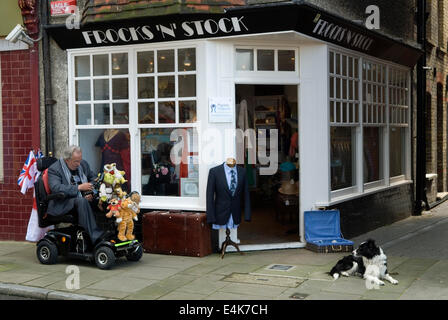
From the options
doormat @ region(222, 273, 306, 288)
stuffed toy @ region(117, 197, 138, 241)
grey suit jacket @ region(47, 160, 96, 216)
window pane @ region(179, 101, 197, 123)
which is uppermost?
window pane @ region(179, 101, 197, 123)

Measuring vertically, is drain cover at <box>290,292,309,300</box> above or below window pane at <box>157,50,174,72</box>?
below

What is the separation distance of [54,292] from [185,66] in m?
4.36

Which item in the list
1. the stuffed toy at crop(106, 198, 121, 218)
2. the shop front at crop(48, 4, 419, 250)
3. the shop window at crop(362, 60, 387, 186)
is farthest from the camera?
the shop window at crop(362, 60, 387, 186)

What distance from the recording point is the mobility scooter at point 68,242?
8.71 meters

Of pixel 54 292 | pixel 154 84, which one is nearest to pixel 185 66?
pixel 154 84

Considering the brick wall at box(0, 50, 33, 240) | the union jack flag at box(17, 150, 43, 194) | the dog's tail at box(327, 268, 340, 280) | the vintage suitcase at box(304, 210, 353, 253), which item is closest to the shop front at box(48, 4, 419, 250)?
the vintage suitcase at box(304, 210, 353, 253)

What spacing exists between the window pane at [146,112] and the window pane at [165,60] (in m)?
0.64

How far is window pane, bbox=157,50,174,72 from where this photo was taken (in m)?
9.99

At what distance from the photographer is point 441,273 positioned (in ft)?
26.8

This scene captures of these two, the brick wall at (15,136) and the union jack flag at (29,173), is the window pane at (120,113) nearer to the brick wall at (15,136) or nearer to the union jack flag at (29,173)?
the union jack flag at (29,173)

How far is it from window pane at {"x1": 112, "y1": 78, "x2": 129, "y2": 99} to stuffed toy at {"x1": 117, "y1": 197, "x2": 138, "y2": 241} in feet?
7.51

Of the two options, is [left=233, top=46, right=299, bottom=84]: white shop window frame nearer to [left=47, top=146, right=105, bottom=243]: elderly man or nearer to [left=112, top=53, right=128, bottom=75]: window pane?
[left=112, top=53, right=128, bottom=75]: window pane

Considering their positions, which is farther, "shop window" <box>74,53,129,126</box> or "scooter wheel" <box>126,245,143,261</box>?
"shop window" <box>74,53,129,126</box>

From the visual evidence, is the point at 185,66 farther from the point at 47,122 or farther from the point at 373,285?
the point at 373,285
